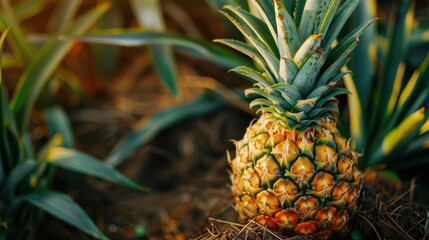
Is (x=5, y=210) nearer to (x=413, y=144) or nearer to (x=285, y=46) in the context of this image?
(x=285, y=46)

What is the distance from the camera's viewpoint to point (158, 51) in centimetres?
167

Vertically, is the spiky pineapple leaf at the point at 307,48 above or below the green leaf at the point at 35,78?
above

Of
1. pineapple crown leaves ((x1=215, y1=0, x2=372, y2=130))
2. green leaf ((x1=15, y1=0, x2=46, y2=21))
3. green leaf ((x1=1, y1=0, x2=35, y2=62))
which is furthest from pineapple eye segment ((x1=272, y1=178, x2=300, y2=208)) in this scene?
green leaf ((x1=15, y1=0, x2=46, y2=21))

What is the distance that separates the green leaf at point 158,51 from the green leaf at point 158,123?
0.16 metres

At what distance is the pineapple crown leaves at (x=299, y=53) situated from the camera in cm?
99

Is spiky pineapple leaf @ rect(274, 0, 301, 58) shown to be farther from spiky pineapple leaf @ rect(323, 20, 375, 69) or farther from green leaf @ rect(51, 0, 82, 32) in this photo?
green leaf @ rect(51, 0, 82, 32)

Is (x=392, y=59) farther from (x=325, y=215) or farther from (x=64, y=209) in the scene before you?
(x=64, y=209)

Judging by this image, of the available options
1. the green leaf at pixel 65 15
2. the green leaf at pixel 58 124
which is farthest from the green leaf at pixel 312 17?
the green leaf at pixel 65 15

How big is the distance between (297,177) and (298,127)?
0.11 meters

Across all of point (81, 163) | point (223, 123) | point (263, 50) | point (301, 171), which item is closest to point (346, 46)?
point (263, 50)

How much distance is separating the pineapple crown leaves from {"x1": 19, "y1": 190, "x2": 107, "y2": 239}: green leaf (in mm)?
549

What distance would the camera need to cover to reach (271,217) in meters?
1.10

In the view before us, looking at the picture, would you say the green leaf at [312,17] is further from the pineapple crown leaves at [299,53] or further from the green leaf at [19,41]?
the green leaf at [19,41]

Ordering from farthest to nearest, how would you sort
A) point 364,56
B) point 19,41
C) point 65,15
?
point 65,15, point 19,41, point 364,56
